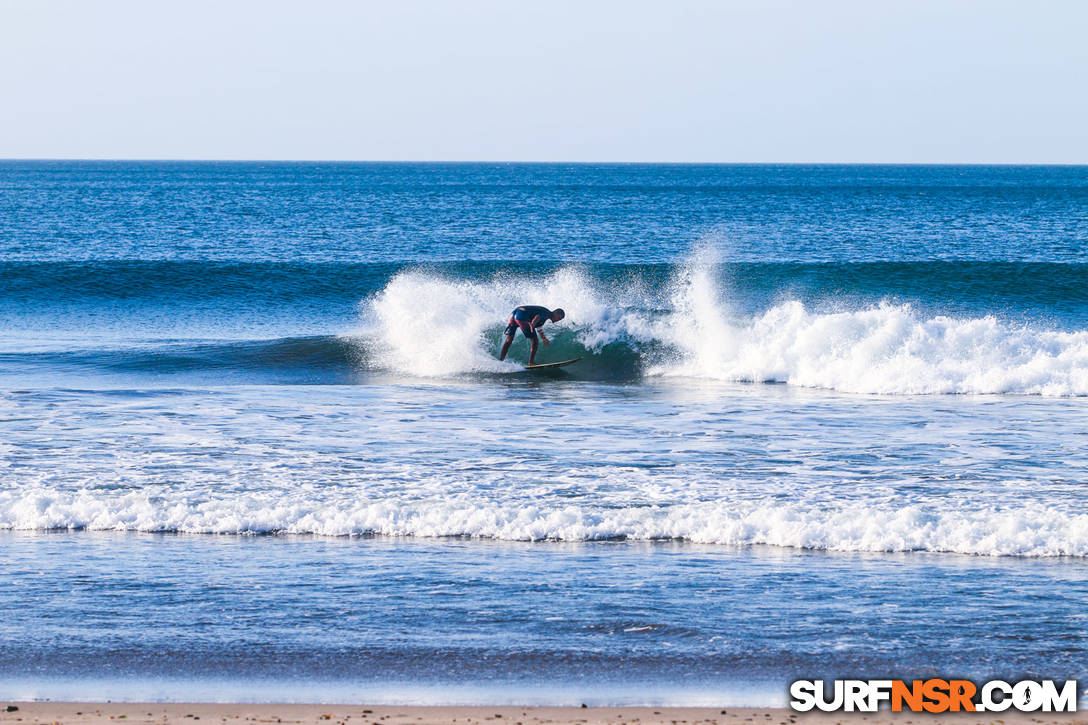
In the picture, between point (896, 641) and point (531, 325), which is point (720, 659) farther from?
point (531, 325)

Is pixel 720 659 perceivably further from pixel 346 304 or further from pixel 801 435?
pixel 346 304

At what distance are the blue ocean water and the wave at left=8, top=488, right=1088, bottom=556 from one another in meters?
0.03

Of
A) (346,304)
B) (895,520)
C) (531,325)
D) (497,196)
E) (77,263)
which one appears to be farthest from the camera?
(497,196)

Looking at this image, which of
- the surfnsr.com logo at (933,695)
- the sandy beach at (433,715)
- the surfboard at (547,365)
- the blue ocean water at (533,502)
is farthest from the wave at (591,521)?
the surfboard at (547,365)

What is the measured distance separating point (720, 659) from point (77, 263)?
32.6 metres

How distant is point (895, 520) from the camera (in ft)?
28.6

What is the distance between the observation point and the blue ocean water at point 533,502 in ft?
20.4

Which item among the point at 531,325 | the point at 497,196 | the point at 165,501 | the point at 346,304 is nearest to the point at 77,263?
the point at 346,304

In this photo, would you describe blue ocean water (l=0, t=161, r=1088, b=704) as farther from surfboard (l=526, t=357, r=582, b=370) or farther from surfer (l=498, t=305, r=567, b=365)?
surfer (l=498, t=305, r=567, b=365)

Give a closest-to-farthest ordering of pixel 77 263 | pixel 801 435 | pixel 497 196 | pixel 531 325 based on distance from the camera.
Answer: pixel 801 435 < pixel 531 325 < pixel 77 263 < pixel 497 196

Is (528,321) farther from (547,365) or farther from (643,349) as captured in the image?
(643,349)

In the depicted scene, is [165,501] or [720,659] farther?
[165,501]

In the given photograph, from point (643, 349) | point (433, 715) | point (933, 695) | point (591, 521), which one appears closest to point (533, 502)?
point (591, 521)

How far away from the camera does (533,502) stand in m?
9.47
